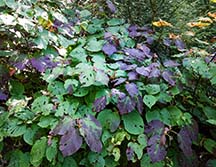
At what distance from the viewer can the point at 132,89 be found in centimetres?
144

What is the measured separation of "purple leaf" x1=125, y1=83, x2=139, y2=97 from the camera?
142cm

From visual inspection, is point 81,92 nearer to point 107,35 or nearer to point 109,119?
point 109,119

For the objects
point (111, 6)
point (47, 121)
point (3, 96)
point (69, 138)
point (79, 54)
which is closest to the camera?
point (69, 138)

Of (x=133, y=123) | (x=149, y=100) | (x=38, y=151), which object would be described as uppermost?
(x=149, y=100)

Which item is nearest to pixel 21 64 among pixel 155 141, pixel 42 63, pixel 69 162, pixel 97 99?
pixel 42 63

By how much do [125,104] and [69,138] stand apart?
0.30 m

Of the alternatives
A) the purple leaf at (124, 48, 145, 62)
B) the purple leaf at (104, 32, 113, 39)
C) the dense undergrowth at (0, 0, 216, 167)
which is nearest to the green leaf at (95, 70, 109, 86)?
the dense undergrowth at (0, 0, 216, 167)

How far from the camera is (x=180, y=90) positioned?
5.00 ft

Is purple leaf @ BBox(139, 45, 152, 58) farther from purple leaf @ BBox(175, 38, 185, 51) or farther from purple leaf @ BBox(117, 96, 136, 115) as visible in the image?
purple leaf @ BBox(117, 96, 136, 115)

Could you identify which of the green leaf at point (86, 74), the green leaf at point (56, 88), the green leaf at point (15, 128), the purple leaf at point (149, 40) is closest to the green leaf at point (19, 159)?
the green leaf at point (15, 128)

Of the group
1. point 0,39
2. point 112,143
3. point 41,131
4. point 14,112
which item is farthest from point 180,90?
point 0,39

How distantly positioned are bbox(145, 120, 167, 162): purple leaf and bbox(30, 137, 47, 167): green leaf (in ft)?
1.53

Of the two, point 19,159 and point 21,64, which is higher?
point 21,64

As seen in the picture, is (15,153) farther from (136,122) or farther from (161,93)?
(161,93)
